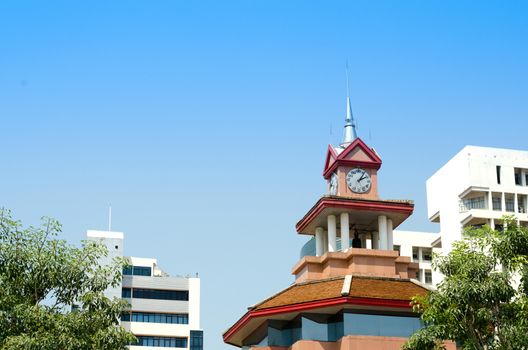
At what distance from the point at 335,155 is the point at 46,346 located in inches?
864

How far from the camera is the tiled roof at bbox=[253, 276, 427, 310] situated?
45.3 meters

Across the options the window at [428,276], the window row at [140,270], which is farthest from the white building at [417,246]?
the window row at [140,270]

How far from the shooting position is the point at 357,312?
45.1 m

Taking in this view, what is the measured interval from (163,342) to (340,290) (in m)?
79.0

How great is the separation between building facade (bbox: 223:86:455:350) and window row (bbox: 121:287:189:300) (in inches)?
2665

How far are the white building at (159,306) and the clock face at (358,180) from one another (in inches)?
2846

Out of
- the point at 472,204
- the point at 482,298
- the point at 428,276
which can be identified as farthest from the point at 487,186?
the point at 482,298

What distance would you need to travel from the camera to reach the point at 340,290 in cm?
4569

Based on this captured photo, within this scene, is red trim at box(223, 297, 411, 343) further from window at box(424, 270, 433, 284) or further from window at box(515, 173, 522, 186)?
window at box(424, 270, 433, 284)

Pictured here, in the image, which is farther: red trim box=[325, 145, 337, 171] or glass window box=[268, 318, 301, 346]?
red trim box=[325, 145, 337, 171]

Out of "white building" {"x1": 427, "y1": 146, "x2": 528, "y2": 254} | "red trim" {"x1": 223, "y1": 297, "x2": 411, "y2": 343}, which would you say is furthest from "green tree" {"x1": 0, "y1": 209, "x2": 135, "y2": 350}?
"white building" {"x1": 427, "y1": 146, "x2": 528, "y2": 254}

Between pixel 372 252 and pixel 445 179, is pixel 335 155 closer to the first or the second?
pixel 372 252

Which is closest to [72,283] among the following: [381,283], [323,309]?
[323,309]

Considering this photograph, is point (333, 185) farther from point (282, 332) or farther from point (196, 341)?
point (196, 341)
